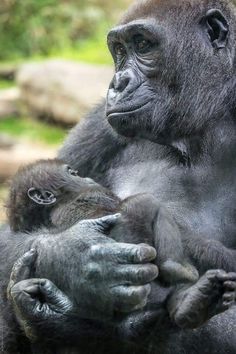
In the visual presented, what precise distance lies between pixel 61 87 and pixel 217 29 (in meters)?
9.11

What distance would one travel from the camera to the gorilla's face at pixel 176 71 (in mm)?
5090

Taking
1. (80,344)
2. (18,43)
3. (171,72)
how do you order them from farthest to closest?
(18,43) → (171,72) → (80,344)

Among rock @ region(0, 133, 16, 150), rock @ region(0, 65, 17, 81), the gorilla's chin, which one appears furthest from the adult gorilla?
rock @ region(0, 65, 17, 81)

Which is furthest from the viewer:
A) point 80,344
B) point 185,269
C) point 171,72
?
point 171,72

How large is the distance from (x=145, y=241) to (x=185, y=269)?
0.91ft

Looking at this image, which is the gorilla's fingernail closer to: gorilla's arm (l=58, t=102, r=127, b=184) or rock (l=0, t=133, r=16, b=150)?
gorilla's arm (l=58, t=102, r=127, b=184)

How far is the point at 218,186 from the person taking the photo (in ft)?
17.1

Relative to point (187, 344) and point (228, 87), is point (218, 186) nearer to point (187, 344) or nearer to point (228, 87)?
point (228, 87)

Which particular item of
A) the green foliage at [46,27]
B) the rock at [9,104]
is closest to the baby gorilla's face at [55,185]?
the rock at [9,104]

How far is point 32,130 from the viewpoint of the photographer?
14.1 metres

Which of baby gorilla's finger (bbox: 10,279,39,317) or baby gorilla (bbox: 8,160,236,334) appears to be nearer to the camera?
baby gorilla (bbox: 8,160,236,334)

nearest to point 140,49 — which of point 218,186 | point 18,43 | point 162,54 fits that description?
point 162,54

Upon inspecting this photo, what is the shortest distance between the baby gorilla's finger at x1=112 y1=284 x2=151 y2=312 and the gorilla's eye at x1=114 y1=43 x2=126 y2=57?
5.25 ft

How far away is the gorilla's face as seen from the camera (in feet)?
16.7
